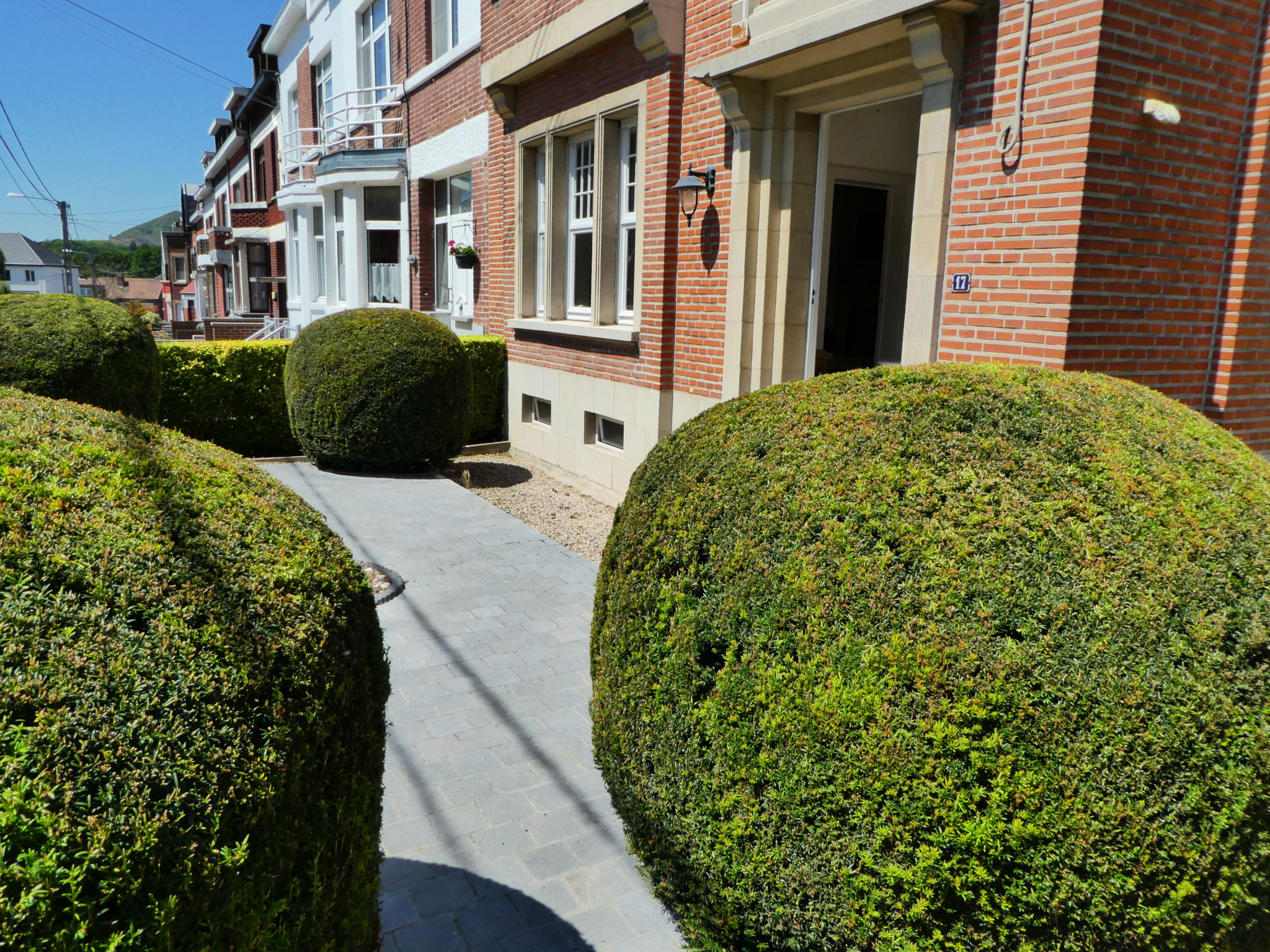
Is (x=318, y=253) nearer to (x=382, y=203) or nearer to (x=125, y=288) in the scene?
(x=382, y=203)

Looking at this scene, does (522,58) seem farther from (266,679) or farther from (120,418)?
(266,679)

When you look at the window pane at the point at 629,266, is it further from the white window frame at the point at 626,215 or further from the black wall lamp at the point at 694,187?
the black wall lamp at the point at 694,187

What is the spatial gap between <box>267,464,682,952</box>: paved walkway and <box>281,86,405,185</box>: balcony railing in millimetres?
12590

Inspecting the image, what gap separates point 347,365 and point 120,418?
8505 mm

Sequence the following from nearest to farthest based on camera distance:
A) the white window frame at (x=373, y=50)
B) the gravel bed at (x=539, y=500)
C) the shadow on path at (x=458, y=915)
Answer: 1. the shadow on path at (x=458, y=915)
2. the gravel bed at (x=539, y=500)
3. the white window frame at (x=373, y=50)

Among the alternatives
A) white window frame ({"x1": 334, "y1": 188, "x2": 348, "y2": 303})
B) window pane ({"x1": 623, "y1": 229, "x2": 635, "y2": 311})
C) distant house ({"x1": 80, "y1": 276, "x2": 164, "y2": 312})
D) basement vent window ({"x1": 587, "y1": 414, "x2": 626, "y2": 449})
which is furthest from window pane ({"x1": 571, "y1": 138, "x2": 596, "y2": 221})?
distant house ({"x1": 80, "y1": 276, "x2": 164, "y2": 312})

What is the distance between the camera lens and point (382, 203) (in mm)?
19109

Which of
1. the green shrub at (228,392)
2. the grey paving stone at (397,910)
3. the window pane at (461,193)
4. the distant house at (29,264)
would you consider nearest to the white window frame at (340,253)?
the window pane at (461,193)

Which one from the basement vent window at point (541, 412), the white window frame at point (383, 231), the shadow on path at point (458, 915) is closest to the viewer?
the shadow on path at point (458, 915)

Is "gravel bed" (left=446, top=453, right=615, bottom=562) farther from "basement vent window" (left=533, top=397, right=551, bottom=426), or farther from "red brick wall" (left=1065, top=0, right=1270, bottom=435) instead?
"red brick wall" (left=1065, top=0, right=1270, bottom=435)

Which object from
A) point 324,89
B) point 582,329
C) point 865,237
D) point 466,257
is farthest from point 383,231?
point 865,237

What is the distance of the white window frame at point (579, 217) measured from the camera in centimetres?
1153

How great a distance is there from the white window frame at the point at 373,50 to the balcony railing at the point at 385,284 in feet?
11.6

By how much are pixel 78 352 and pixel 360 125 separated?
395 inches
